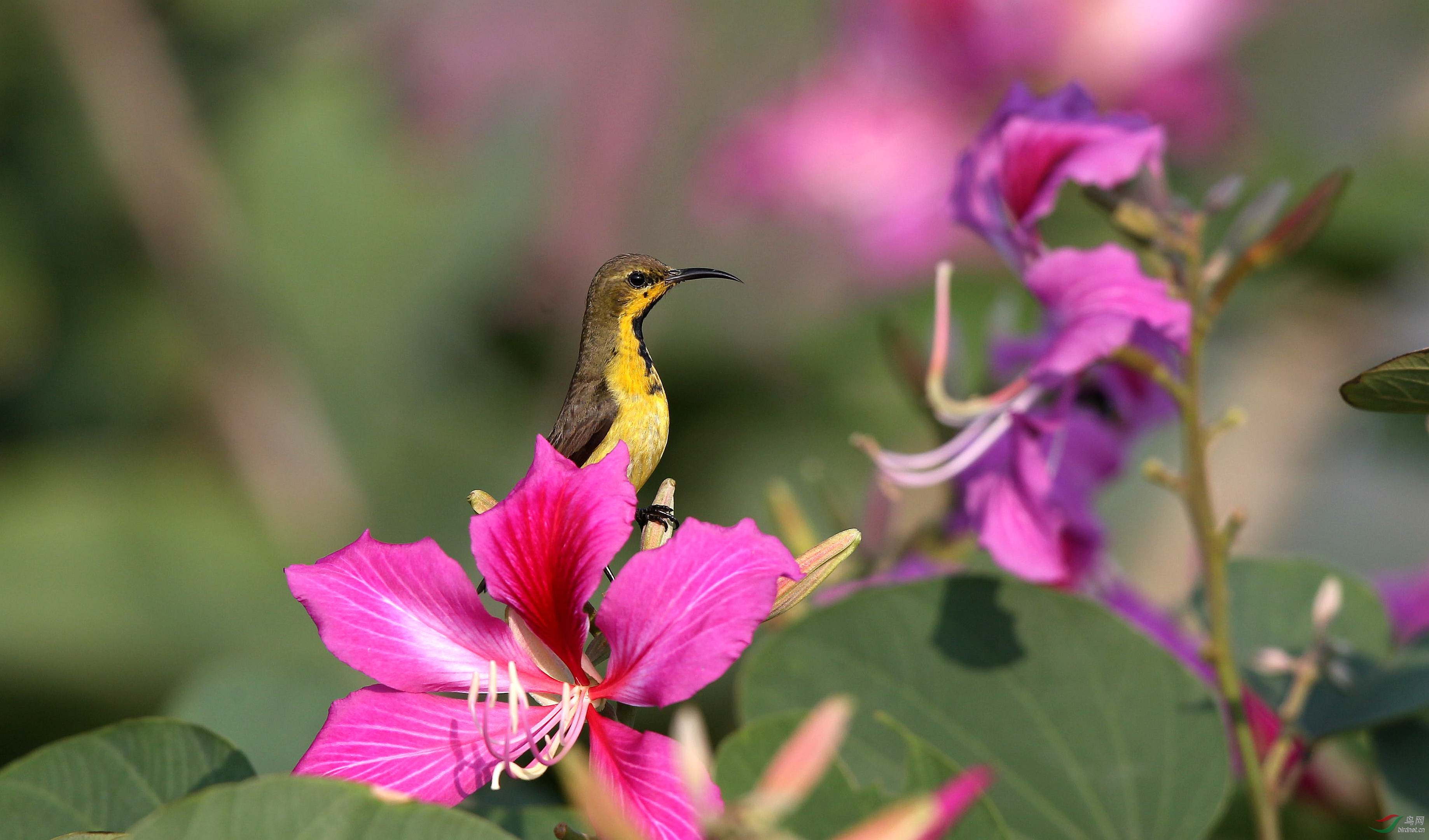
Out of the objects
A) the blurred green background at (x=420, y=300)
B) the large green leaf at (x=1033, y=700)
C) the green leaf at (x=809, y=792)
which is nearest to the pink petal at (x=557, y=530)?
the green leaf at (x=809, y=792)

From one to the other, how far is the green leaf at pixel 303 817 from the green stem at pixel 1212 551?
377 mm

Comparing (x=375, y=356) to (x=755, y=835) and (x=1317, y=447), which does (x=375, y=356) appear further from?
(x=755, y=835)

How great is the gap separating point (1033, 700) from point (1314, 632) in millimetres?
231

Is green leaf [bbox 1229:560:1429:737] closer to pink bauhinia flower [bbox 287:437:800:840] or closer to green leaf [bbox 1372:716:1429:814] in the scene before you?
green leaf [bbox 1372:716:1429:814]

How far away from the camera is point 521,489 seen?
1.34ft

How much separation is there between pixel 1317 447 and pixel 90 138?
2067 mm

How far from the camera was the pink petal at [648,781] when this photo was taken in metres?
0.40

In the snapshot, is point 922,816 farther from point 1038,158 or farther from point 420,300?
point 420,300

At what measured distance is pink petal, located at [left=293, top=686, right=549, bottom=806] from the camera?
0.42m

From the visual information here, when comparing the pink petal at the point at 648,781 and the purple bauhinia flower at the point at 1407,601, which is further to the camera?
the purple bauhinia flower at the point at 1407,601

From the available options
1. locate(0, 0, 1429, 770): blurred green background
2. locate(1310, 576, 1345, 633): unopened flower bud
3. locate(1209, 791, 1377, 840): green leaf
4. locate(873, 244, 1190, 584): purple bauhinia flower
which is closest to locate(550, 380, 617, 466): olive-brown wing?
locate(873, 244, 1190, 584): purple bauhinia flower

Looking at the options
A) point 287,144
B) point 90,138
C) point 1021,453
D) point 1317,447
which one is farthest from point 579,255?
point 1021,453

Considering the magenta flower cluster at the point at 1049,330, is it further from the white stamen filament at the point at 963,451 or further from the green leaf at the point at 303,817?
the green leaf at the point at 303,817

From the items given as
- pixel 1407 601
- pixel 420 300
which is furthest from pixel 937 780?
pixel 420 300
